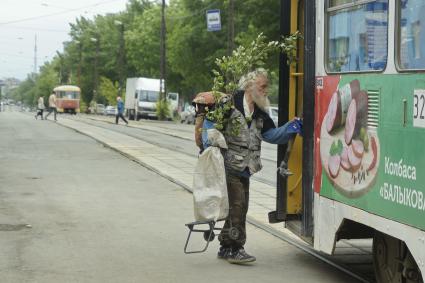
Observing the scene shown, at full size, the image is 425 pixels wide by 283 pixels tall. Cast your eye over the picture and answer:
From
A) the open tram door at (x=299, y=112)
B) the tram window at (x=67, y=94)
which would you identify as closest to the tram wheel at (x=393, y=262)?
the open tram door at (x=299, y=112)

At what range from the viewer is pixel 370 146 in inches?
195

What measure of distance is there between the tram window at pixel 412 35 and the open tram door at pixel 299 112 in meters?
1.46

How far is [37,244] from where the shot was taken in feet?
25.1

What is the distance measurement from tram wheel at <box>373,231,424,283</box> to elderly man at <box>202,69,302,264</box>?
149cm

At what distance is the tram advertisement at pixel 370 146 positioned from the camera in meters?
4.44

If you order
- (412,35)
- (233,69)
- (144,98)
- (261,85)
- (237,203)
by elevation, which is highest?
(412,35)

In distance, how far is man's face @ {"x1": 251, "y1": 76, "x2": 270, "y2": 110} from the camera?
6637mm

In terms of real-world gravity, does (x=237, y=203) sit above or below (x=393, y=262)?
above

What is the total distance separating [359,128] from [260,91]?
1.67m

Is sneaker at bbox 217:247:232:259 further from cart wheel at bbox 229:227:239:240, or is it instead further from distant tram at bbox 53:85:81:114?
distant tram at bbox 53:85:81:114

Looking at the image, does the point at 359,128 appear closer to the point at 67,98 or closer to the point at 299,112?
the point at 299,112

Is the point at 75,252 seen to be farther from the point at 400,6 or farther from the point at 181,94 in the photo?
the point at 181,94

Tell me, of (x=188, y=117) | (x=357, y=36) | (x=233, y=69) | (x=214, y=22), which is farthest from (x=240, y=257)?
(x=188, y=117)

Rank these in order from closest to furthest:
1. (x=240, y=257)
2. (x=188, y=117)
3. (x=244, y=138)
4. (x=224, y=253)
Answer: (x=244, y=138), (x=240, y=257), (x=224, y=253), (x=188, y=117)
